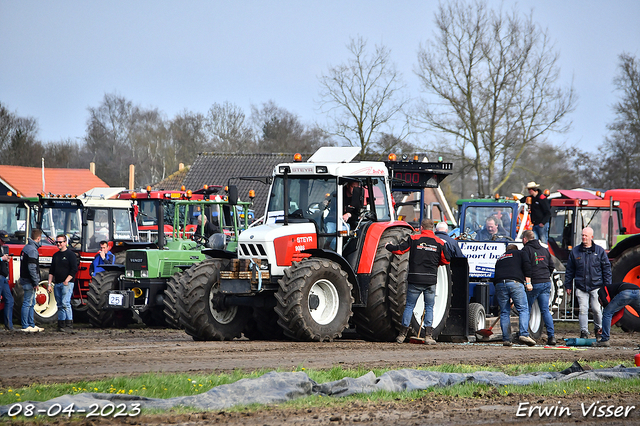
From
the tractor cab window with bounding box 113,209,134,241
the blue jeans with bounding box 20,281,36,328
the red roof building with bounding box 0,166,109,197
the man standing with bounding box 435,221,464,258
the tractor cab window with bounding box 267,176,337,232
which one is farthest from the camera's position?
the red roof building with bounding box 0,166,109,197

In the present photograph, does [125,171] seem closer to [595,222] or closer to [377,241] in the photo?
[595,222]

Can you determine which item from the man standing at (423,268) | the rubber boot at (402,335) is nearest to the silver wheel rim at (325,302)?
the man standing at (423,268)

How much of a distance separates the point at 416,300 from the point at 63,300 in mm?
7501

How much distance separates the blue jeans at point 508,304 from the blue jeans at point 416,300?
4.29 ft

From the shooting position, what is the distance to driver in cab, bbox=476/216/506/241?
1559 centimetres

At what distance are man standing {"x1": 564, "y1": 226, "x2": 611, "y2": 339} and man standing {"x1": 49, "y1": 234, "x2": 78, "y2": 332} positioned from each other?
30.6 ft

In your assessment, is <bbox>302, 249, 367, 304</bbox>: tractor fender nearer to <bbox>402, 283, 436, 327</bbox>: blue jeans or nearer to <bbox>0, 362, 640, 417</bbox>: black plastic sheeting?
<bbox>402, 283, 436, 327</bbox>: blue jeans

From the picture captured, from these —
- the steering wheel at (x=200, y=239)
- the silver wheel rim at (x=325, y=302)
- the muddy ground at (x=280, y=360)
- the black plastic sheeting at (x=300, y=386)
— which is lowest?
the muddy ground at (x=280, y=360)

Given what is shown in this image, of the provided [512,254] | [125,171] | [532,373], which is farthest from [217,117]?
[532,373]

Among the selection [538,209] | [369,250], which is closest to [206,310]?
[369,250]

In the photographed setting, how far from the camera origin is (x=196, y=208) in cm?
1752

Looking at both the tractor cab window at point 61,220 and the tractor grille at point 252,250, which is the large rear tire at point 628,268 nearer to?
the tractor grille at point 252,250

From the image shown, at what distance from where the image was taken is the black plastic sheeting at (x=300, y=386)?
6328 millimetres

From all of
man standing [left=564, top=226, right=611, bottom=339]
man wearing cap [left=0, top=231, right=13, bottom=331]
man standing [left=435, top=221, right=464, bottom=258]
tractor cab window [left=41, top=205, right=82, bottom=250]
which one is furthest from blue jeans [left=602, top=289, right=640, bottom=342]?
tractor cab window [left=41, top=205, right=82, bottom=250]
